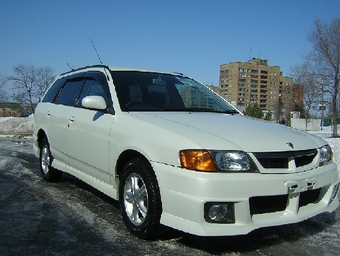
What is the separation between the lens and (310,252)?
3.13 m

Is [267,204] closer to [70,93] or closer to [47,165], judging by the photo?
[70,93]

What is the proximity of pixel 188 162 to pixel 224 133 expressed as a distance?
45 centimetres

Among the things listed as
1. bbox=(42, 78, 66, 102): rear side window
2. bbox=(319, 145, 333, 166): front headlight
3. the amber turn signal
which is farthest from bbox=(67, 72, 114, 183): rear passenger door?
bbox=(319, 145, 333, 166): front headlight

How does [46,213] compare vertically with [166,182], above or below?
below

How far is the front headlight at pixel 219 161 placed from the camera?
2.77 metres

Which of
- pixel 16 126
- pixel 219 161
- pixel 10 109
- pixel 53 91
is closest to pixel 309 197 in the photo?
pixel 219 161

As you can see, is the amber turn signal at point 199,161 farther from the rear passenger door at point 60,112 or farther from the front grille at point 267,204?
the rear passenger door at point 60,112

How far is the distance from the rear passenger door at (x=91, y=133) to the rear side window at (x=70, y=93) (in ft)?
0.46

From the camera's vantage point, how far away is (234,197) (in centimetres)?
274

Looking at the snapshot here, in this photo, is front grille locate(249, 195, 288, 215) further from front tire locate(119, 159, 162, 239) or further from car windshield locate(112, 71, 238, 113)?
car windshield locate(112, 71, 238, 113)

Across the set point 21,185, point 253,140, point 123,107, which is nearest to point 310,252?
point 253,140

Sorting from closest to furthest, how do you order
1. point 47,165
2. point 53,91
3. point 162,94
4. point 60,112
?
point 162,94
point 60,112
point 47,165
point 53,91

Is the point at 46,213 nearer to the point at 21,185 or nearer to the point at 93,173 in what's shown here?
the point at 93,173

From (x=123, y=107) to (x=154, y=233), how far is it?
1324mm
